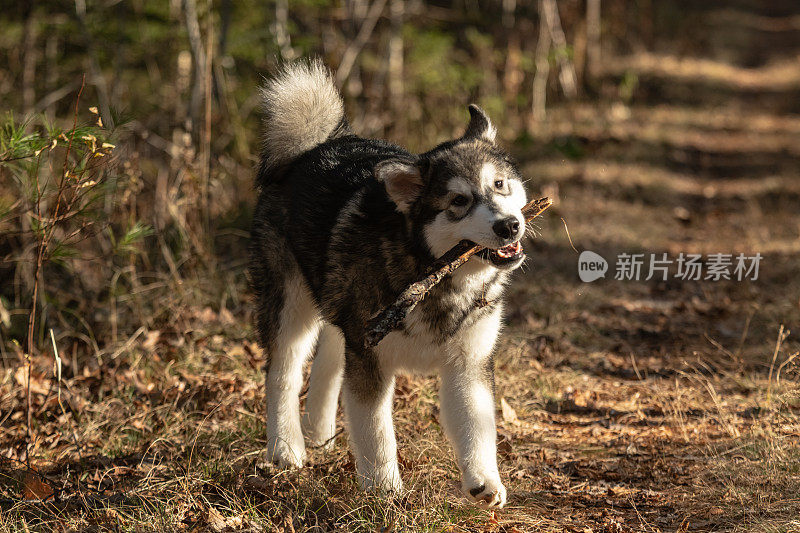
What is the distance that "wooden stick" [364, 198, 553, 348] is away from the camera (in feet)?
11.1

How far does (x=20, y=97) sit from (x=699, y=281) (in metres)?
8.39

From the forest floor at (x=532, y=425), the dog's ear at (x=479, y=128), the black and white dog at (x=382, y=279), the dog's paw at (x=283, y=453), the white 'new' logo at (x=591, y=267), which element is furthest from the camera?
the white 'new' logo at (x=591, y=267)

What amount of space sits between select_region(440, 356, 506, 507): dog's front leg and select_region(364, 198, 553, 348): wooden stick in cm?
45

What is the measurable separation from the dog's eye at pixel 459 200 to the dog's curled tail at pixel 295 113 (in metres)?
1.43

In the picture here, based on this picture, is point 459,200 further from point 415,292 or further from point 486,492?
point 486,492

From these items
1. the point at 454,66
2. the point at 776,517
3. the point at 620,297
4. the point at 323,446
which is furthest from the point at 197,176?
the point at 454,66

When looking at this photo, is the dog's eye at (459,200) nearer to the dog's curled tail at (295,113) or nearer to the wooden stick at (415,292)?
the wooden stick at (415,292)

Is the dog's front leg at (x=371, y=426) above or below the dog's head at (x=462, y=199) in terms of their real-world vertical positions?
below

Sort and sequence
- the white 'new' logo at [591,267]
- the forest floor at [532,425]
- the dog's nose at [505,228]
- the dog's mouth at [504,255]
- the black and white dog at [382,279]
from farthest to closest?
the white 'new' logo at [591,267] < the forest floor at [532,425] < the black and white dog at [382,279] < the dog's mouth at [504,255] < the dog's nose at [505,228]

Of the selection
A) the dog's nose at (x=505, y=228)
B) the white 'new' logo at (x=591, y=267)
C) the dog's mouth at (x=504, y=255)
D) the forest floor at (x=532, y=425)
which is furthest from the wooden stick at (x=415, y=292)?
the white 'new' logo at (x=591, y=267)

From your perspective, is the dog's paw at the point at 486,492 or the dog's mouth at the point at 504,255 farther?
the dog's paw at the point at 486,492

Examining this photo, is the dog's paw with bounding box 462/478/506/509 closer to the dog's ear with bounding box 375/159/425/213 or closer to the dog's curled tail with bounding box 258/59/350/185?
the dog's ear with bounding box 375/159/425/213

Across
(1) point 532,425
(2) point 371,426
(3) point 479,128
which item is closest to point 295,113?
(3) point 479,128

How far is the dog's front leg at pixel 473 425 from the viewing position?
3662mm
